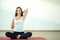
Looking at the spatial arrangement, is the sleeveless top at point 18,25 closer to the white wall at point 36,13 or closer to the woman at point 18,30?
the woman at point 18,30

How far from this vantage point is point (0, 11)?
395 centimetres

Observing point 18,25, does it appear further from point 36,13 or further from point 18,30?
point 36,13

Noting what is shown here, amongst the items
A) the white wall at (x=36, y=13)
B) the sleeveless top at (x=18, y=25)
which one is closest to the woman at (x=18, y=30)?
the sleeveless top at (x=18, y=25)

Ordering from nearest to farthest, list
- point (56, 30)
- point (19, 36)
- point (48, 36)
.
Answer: point (19, 36)
point (48, 36)
point (56, 30)

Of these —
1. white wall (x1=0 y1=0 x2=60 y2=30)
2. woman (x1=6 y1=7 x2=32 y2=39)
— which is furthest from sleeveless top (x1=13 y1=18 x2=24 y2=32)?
white wall (x1=0 y1=0 x2=60 y2=30)

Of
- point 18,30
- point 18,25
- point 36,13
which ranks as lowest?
point 18,30

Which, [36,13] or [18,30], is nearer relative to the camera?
[18,30]

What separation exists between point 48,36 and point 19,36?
1.20m

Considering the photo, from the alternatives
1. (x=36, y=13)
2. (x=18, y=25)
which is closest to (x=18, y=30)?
(x=18, y=25)

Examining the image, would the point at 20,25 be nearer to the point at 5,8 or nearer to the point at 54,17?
the point at 5,8

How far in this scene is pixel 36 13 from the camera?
401 cm

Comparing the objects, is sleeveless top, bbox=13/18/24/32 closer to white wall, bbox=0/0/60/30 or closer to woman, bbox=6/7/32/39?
woman, bbox=6/7/32/39

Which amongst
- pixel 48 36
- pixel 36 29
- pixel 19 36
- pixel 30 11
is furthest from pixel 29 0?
pixel 19 36

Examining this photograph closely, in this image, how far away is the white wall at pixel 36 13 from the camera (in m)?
3.96
